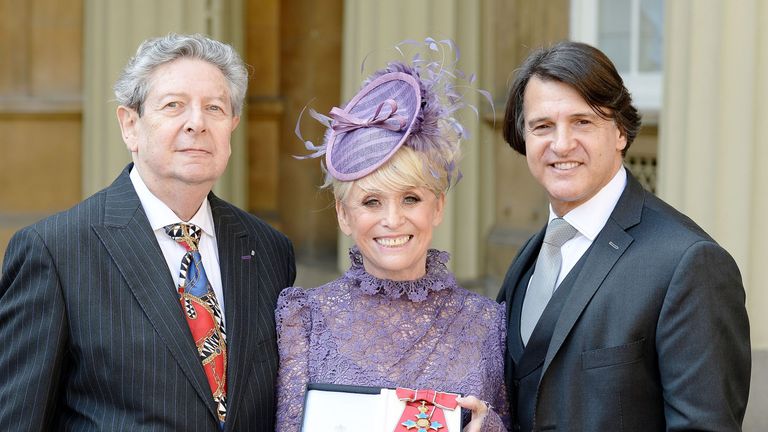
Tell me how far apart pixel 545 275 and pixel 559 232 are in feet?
0.41

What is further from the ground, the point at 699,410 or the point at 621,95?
the point at 621,95

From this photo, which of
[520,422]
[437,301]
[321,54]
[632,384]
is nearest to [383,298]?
[437,301]

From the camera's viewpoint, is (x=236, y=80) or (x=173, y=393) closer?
(x=173, y=393)

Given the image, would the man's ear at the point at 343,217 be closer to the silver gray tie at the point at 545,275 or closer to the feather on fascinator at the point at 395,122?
the feather on fascinator at the point at 395,122

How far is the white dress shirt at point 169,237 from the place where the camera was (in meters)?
2.96

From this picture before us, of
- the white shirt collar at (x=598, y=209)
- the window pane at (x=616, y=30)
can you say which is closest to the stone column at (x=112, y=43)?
the window pane at (x=616, y=30)

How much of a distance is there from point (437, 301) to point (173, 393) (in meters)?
0.75

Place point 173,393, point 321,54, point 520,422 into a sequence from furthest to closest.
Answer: point 321,54 < point 520,422 < point 173,393

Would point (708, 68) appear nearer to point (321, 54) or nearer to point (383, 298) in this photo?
point (383, 298)

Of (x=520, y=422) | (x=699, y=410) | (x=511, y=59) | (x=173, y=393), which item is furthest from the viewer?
(x=511, y=59)

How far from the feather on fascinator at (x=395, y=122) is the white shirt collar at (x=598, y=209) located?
0.36 metres

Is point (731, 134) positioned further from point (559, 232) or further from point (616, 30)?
point (559, 232)

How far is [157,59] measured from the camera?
9.62 ft

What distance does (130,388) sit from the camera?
274cm
